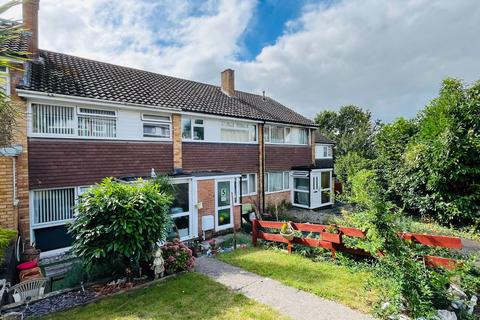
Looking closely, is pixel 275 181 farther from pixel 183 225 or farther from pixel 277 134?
pixel 183 225

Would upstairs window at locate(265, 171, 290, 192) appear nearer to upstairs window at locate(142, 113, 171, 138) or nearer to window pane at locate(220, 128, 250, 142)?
window pane at locate(220, 128, 250, 142)

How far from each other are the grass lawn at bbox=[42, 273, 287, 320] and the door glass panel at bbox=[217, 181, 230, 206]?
5072 millimetres

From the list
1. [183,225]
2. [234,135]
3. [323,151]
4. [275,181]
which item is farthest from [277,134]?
[323,151]

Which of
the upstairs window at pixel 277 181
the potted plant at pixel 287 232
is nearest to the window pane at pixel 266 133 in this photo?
the upstairs window at pixel 277 181

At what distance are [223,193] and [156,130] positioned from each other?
3.82m

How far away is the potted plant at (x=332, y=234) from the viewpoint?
6500 millimetres

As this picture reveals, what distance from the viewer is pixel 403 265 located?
4.08 meters

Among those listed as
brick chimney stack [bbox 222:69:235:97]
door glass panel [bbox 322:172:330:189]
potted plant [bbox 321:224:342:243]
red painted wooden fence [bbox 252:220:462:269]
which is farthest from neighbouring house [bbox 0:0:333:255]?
potted plant [bbox 321:224:342:243]

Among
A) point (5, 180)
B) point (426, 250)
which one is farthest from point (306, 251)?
→ point (5, 180)

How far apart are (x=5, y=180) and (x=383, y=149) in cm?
1716

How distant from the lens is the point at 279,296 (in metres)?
4.81

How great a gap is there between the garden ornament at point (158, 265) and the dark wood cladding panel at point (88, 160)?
4331 millimetres

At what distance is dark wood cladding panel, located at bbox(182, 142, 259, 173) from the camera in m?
10.8

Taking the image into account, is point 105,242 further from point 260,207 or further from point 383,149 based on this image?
point 383,149
